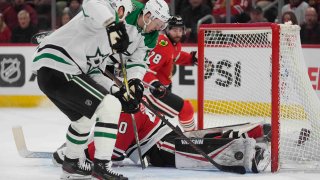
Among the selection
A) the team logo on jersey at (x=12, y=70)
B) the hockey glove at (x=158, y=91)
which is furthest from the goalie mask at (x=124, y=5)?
the team logo on jersey at (x=12, y=70)

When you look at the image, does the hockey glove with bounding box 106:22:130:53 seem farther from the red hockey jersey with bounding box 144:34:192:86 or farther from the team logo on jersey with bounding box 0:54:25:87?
the team logo on jersey with bounding box 0:54:25:87

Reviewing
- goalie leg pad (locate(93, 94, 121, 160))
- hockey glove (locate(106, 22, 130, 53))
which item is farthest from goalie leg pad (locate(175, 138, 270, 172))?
hockey glove (locate(106, 22, 130, 53))

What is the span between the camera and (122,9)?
430cm

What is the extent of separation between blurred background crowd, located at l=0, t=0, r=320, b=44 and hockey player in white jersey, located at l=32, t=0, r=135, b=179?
3533 mm

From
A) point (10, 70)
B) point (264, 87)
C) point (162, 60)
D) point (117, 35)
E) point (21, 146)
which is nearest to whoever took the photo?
point (117, 35)

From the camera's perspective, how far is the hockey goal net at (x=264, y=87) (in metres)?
4.66

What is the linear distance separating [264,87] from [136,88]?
1.85m

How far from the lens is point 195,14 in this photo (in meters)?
8.12

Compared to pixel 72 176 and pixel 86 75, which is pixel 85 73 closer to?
pixel 86 75

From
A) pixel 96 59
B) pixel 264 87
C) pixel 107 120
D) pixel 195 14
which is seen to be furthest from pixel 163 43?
pixel 195 14

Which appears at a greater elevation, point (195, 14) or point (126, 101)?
point (195, 14)

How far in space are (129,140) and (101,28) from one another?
2.55ft

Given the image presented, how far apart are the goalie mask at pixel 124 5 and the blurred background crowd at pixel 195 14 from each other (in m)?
3.30

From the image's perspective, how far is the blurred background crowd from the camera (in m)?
7.68
